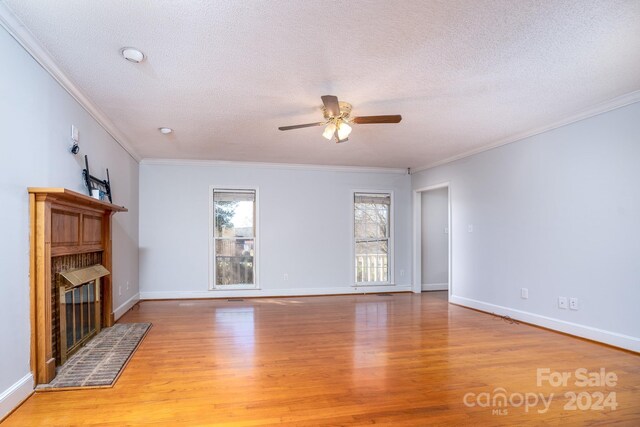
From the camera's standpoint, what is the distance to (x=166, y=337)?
4.09 metres

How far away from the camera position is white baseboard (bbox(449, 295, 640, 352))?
11.7 feet

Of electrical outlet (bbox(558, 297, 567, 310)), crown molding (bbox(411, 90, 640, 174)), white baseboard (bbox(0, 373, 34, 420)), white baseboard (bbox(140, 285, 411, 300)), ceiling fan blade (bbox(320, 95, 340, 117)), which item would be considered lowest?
white baseboard (bbox(140, 285, 411, 300))

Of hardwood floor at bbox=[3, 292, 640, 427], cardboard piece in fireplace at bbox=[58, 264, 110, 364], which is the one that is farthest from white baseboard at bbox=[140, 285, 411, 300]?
cardboard piece in fireplace at bbox=[58, 264, 110, 364]

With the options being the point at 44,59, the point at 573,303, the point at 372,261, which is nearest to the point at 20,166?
the point at 44,59

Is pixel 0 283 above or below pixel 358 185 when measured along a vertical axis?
below

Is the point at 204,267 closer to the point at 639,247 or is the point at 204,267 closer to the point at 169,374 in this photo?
the point at 169,374

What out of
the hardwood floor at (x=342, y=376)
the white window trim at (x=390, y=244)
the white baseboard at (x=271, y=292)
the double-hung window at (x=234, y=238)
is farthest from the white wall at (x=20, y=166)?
the white window trim at (x=390, y=244)

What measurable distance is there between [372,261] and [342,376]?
4.51 m

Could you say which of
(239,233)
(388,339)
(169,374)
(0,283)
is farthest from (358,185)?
(0,283)

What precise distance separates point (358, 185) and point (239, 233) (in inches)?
97.5

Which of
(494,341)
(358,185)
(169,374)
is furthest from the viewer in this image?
(358,185)

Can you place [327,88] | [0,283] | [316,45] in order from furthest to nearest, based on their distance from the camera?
[327,88], [316,45], [0,283]

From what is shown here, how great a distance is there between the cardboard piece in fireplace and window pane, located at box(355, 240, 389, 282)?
14.7 ft

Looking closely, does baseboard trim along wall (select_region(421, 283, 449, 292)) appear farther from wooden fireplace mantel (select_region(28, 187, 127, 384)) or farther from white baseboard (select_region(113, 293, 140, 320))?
wooden fireplace mantel (select_region(28, 187, 127, 384))
